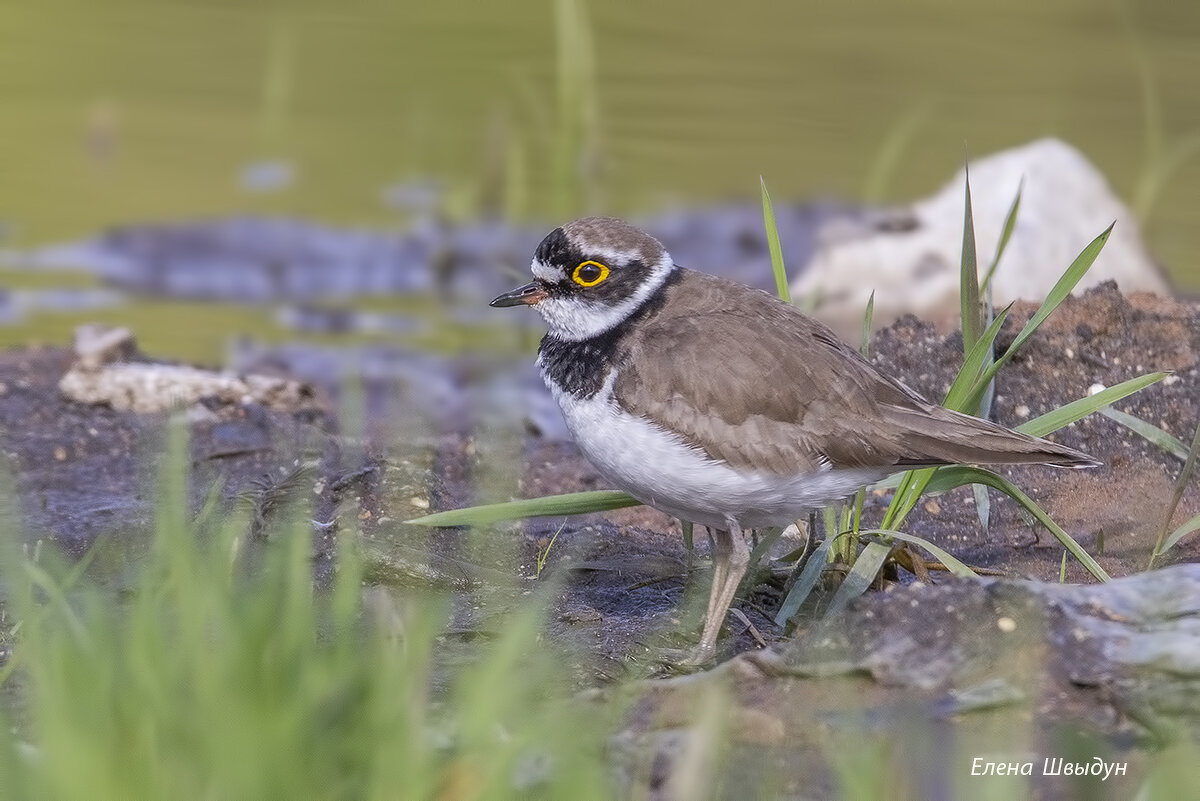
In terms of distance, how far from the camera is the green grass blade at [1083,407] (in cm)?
441

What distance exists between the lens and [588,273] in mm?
4684

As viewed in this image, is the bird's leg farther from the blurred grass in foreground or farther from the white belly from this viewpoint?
the blurred grass in foreground

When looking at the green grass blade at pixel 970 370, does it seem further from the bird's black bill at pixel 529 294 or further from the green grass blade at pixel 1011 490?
the bird's black bill at pixel 529 294

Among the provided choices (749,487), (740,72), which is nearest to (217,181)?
(740,72)

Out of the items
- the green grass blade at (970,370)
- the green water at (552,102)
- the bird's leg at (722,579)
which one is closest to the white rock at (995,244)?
the green water at (552,102)

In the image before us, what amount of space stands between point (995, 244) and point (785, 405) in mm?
4896

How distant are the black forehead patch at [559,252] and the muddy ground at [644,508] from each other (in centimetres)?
91

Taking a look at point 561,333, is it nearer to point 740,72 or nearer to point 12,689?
point 12,689

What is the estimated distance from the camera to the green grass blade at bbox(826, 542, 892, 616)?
13.8ft

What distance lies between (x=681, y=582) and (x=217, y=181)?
7.56m

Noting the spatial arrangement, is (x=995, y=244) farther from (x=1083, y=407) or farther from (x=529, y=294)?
(x=529, y=294)

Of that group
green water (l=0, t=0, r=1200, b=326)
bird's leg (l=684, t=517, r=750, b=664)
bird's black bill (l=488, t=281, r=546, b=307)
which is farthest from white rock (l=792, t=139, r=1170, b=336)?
bird's leg (l=684, t=517, r=750, b=664)

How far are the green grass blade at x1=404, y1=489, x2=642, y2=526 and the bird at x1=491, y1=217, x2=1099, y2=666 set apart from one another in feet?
0.67

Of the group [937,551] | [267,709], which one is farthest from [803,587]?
[267,709]
